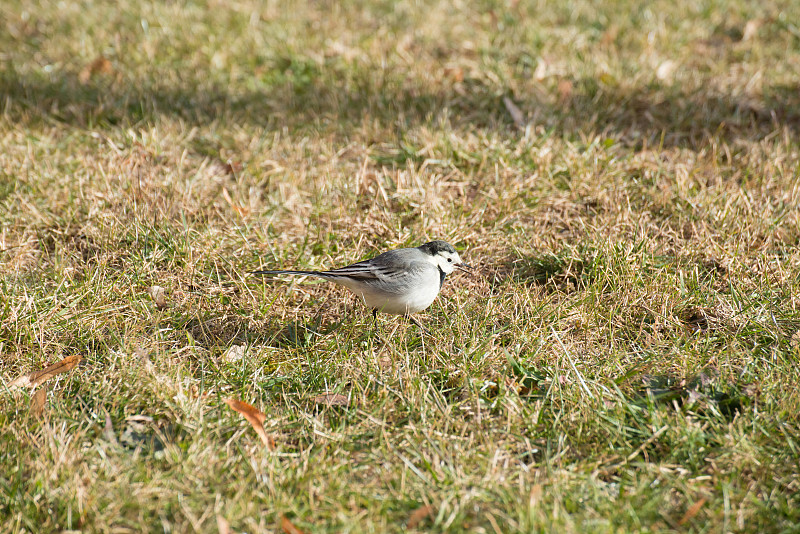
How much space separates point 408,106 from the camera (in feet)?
20.0

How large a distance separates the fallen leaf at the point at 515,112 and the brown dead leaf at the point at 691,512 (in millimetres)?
3643

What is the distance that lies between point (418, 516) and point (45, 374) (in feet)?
6.45

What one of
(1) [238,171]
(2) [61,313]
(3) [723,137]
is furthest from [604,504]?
(3) [723,137]

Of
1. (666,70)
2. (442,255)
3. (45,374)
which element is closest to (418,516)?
(442,255)

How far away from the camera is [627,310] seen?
401cm

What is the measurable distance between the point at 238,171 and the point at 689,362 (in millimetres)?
3394

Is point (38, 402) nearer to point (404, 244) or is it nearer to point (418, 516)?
point (418, 516)

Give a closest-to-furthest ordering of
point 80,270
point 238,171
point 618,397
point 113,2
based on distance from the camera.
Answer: point 618,397 < point 80,270 < point 238,171 < point 113,2

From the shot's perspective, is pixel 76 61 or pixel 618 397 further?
pixel 76 61

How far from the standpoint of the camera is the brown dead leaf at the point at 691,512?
8.92 ft

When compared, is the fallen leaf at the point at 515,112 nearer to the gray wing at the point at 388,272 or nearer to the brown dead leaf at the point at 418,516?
the gray wing at the point at 388,272

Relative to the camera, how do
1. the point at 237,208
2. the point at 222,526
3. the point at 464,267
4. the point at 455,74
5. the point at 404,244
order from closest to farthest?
the point at 222,526
the point at 464,267
the point at 404,244
the point at 237,208
the point at 455,74

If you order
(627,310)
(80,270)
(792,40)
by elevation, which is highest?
(792,40)

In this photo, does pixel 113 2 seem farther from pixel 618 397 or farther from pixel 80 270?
pixel 618 397
